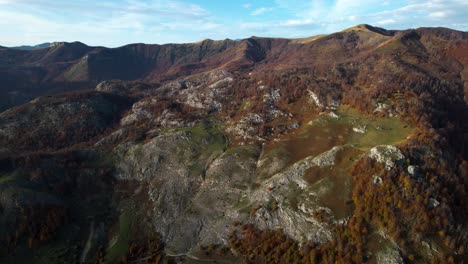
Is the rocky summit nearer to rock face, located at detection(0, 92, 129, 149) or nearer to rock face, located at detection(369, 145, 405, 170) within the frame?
rock face, located at detection(369, 145, 405, 170)

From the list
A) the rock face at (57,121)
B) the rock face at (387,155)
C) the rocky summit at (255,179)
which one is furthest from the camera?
the rock face at (57,121)

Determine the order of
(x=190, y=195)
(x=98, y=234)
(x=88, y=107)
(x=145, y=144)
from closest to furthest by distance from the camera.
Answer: (x=98, y=234) < (x=190, y=195) < (x=145, y=144) < (x=88, y=107)

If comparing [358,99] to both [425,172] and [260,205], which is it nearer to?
[425,172]

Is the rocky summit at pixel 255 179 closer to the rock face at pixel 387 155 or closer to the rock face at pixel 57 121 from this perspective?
the rock face at pixel 387 155

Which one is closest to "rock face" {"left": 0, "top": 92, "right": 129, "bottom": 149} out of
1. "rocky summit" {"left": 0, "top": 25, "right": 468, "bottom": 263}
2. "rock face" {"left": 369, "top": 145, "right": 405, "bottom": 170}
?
"rocky summit" {"left": 0, "top": 25, "right": 468, "bottom": 263}

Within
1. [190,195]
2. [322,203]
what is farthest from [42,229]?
[322,203]

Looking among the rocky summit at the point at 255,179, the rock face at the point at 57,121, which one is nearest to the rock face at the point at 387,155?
the rocky summit at the point at 255,179
